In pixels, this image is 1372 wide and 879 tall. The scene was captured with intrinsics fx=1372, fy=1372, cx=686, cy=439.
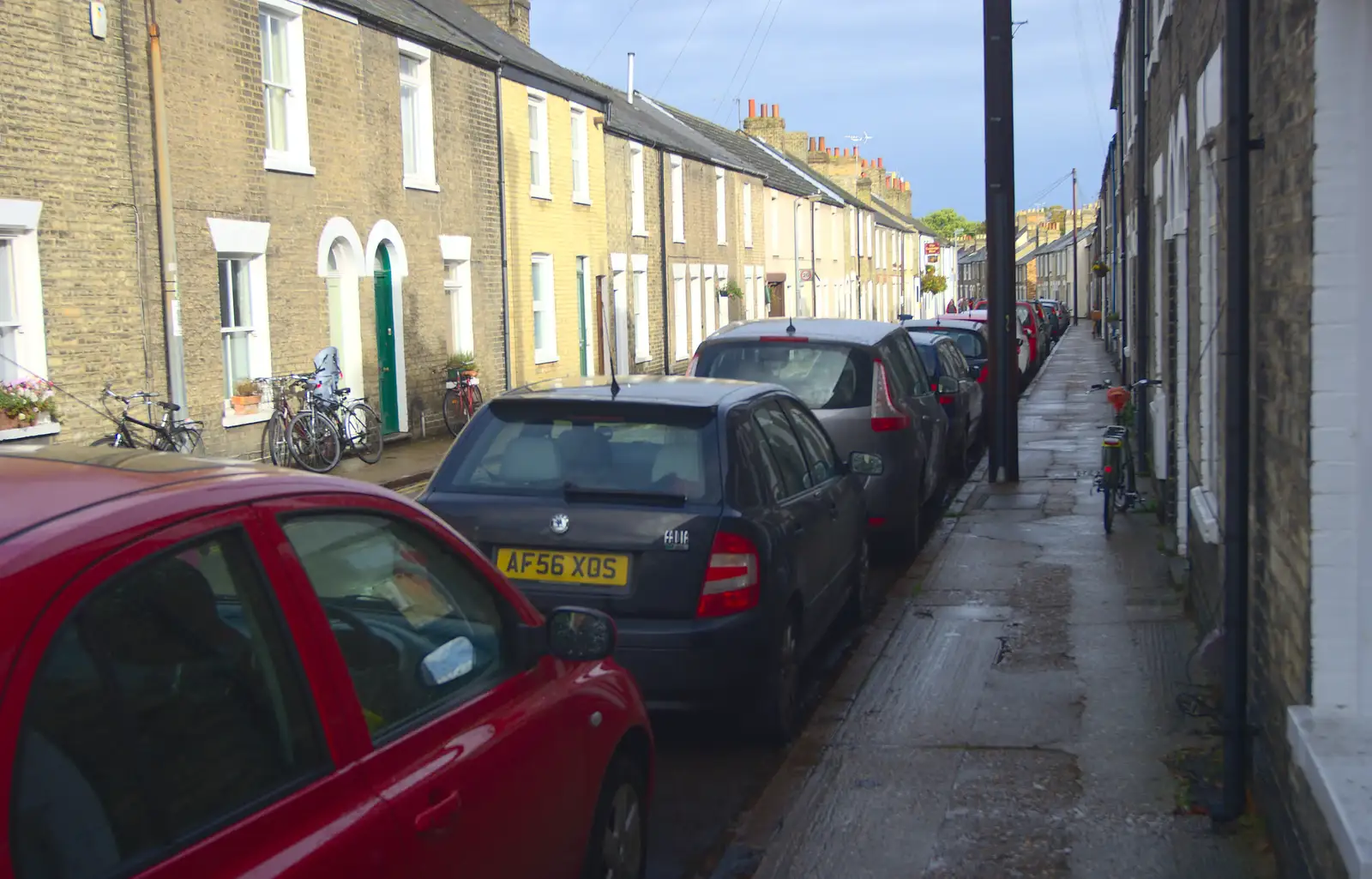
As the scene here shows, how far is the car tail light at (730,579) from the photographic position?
18.9 ft

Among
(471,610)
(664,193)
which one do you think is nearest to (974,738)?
A: (471,610)

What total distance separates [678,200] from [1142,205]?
22420 mm

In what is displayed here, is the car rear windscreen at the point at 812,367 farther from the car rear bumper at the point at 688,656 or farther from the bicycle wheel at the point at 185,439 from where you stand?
the bicycle wheel at the point at 185,439

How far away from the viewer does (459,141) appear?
2286 centimetres

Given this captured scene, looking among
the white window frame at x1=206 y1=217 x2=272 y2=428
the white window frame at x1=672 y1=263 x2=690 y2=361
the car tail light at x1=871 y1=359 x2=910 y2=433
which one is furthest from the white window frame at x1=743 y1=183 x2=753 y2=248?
the car tail light at x1=871 y1=359 x2=910 y2=433

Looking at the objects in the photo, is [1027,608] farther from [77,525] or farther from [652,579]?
[77,525]

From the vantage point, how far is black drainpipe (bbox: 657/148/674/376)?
34.2 m

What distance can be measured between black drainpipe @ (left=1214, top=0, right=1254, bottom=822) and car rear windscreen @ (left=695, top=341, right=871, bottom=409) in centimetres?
508

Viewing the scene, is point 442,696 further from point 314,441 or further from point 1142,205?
point 314,441

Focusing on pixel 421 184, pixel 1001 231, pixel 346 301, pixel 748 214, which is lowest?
pixel 346 301

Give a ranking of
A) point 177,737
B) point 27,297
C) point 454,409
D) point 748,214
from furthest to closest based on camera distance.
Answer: point 748,214
point 454,409
point 27,297
point 177,737

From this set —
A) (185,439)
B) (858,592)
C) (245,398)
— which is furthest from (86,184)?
(858,592)

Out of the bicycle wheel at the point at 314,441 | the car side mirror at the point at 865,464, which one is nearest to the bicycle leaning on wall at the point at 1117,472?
the car side mirror at the point at 865,464

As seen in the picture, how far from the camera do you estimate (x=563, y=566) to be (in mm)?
5852
